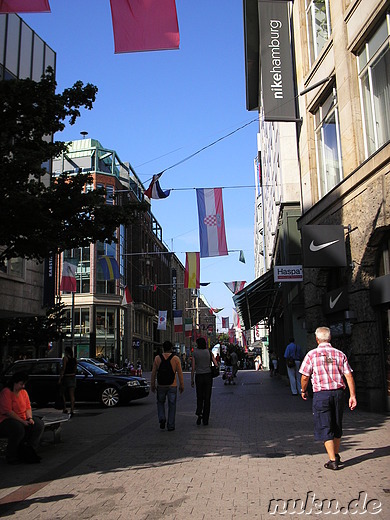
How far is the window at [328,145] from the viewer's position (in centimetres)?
1530

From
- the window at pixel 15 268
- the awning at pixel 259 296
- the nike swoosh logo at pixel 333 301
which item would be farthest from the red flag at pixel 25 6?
the awning at pixel 259 296

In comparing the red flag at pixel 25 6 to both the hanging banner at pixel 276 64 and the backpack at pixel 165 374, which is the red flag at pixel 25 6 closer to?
the backpack at pixel 165 374

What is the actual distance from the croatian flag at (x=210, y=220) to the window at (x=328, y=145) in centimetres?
599

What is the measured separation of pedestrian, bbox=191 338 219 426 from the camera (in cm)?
1098

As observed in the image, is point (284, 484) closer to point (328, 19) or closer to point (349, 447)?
point (349, 447)

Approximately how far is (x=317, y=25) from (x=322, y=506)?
15372mm

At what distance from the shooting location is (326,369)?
22.2 ft

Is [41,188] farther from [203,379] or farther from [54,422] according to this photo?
[203,379]

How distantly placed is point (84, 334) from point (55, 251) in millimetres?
44234

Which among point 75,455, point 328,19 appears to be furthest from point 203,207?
point 75,455

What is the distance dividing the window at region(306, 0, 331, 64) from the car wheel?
11.9 meters

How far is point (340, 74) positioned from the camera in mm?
14070

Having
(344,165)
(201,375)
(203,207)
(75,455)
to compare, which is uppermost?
(203,207)

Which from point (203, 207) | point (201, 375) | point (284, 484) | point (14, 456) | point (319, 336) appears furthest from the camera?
point (203, 207)
